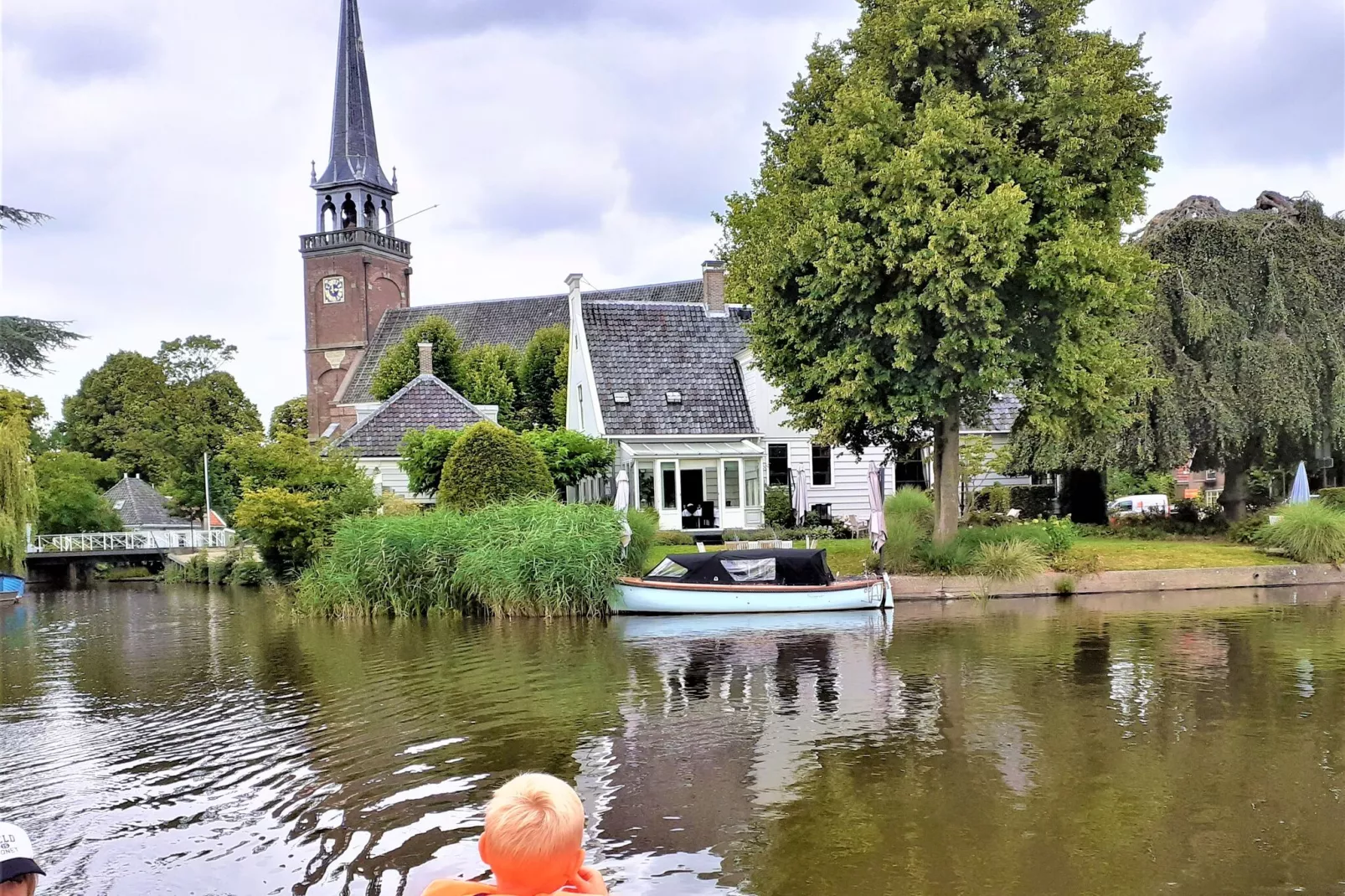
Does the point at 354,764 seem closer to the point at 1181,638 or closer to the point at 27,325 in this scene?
the point at 27,325

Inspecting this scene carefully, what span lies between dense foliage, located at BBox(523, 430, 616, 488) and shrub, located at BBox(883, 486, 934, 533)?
8617 mm

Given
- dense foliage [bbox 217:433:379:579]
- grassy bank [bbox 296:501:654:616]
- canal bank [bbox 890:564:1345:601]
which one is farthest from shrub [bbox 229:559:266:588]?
canal bank [bbox 890:564:1345:601]

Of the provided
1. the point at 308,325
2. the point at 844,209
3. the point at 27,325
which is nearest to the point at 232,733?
the point at 27,325

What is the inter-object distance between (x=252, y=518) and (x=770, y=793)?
70.3 feet

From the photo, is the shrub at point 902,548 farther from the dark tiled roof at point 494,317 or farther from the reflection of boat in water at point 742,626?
the dark tiled roof at point 494,317

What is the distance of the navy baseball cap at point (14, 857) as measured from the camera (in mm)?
3137

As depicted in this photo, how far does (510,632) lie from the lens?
18.6 metres

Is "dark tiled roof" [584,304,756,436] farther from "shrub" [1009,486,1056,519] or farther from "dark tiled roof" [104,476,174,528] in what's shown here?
"dark tiled roof" [104,476,174,528]

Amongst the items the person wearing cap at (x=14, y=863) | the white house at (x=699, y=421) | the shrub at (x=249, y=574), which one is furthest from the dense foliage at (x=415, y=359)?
the person wearing cap at (x=14, y=863)

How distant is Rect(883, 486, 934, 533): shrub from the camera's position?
2512 cm

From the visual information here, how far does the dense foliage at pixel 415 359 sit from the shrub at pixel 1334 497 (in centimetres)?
3538

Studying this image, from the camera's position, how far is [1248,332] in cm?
2645

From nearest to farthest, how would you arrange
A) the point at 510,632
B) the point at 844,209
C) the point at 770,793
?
1. the point at 770,793
2. the point at 510,632
3. the point at 844,209

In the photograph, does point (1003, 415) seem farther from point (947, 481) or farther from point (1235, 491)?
point (947, 481)
